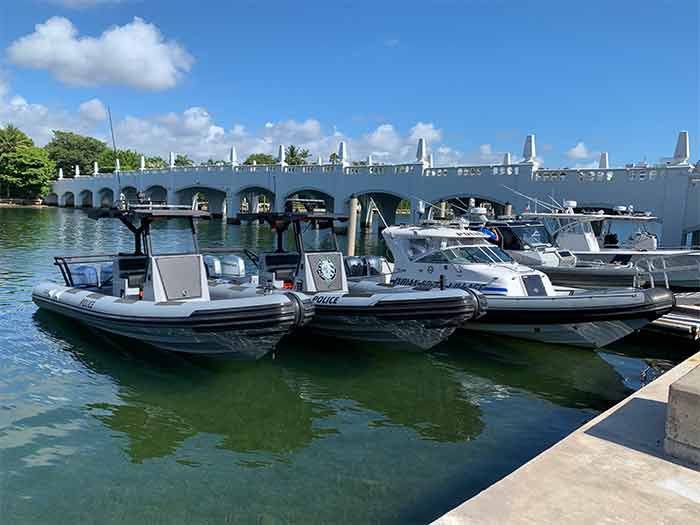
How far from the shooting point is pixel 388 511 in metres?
4.94

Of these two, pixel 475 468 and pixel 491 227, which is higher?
pixel 491 227

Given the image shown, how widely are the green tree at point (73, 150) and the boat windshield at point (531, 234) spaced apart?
265ft

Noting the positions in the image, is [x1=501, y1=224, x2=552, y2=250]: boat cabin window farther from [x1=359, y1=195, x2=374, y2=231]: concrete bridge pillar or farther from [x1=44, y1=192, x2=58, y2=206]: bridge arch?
[x1=44, y1=192, x2=58, y2=206]: bridge arch

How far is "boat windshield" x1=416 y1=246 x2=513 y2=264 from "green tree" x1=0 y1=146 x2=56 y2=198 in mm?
68758

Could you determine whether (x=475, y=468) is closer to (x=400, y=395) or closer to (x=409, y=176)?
(x=400, y=395)

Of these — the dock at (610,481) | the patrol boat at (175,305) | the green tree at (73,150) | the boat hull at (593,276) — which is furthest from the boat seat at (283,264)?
the green tree at (73,150)

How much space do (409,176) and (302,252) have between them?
2496 centimetres

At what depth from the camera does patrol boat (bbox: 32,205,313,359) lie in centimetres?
781

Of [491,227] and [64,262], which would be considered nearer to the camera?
[64,262]

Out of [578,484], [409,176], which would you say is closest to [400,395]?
[578,484]

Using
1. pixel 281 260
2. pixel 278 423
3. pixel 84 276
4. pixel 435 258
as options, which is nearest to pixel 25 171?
pixel 84 276

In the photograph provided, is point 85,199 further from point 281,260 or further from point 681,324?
point 681,324

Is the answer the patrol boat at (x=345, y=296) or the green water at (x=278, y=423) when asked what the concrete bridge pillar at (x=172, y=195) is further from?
the patrol boat at (x=345, y=296)

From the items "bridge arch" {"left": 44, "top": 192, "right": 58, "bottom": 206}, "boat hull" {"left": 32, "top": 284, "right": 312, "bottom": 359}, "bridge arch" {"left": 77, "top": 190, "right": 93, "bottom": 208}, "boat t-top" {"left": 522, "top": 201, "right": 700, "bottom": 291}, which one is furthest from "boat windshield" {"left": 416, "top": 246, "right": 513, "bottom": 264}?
"bridge arch" {"left": 44, "top": 192, "right": 58, "bottom": 206}
